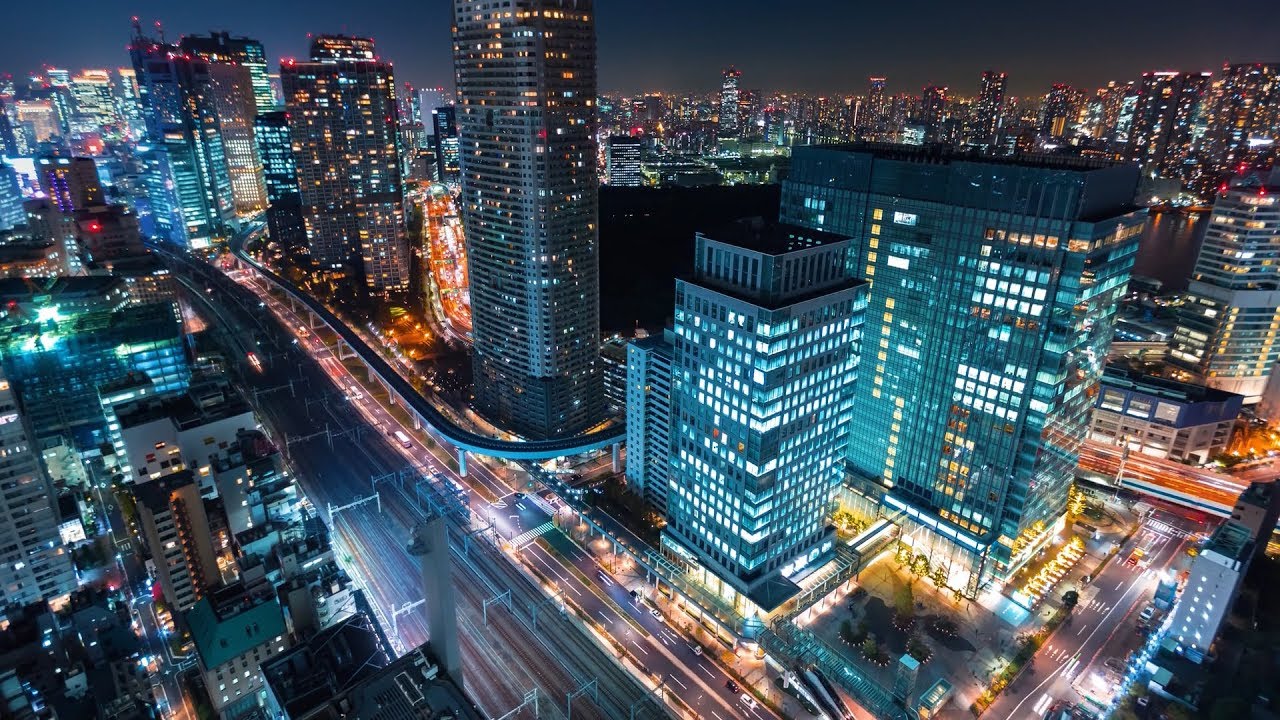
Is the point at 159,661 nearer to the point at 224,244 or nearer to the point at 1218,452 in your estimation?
the point at 1218,452

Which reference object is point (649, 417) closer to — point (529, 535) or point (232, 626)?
point (529, 535)

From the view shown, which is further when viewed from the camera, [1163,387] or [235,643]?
[1163,387]

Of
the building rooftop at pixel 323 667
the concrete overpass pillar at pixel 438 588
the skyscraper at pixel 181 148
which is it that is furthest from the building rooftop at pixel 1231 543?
the skyscraper at pixel 181 148

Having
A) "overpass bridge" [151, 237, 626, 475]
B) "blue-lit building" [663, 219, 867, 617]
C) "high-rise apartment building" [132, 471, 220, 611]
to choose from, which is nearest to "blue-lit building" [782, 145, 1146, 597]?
"blue-lit building" [663, 219, 867, 617]

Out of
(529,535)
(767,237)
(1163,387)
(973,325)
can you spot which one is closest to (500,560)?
(529,535)

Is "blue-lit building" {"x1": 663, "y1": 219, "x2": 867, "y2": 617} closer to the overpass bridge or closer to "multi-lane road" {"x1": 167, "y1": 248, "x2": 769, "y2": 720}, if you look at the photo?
"multi-lane road" {"x1": 167, "y1": 248, "x2": 769, "y2": 720}

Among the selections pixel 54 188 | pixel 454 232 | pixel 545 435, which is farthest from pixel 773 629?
pixel 54 188

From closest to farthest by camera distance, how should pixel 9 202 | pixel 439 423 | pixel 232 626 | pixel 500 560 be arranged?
pixel 232 626, pixel 500 560, pixel 439 423, pixel 9 202

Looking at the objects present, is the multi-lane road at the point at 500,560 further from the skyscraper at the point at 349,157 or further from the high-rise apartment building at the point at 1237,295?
the high-rise apartment building at the point at 1237,295
